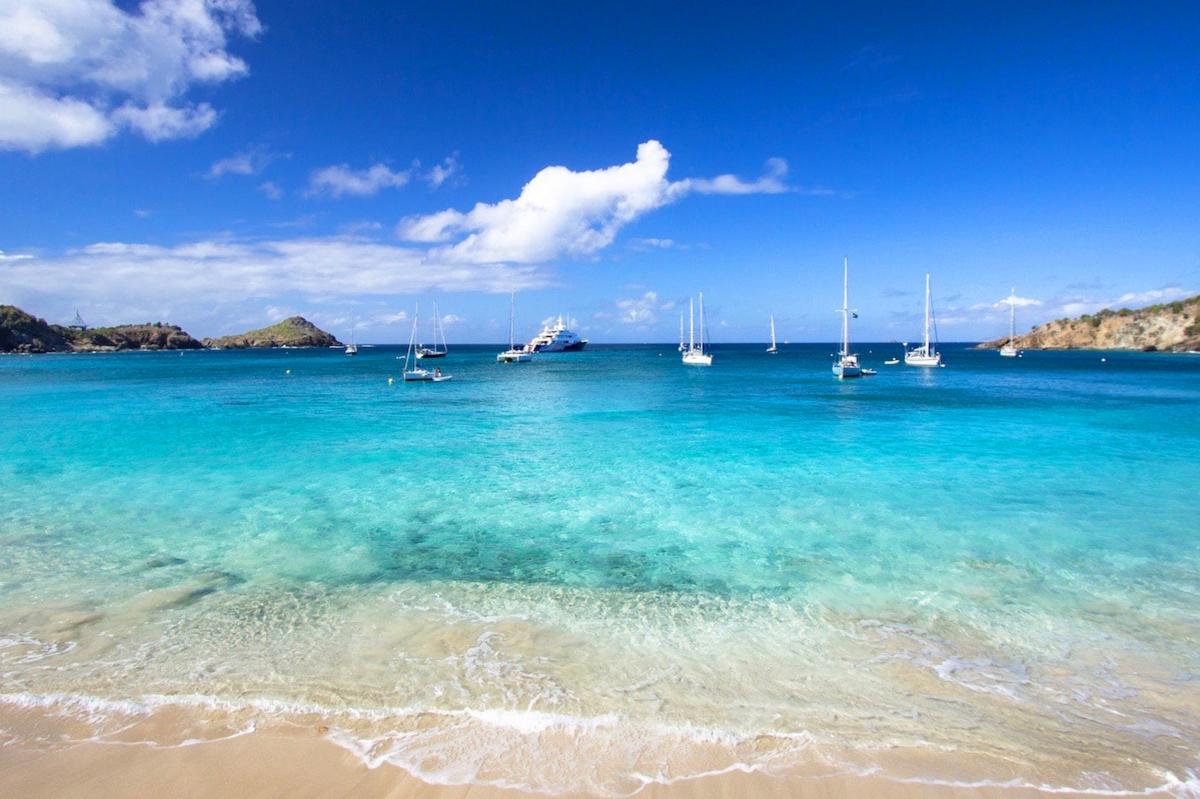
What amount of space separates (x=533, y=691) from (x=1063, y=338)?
20538 centimetres

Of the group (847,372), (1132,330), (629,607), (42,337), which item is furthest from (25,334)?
(1132,330)

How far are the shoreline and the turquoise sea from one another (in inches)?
2.9

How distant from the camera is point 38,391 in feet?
168

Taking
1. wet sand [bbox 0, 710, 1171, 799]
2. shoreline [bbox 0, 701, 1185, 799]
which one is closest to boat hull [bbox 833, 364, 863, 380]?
shoreline [bbox 0, 701, 1185, 799]

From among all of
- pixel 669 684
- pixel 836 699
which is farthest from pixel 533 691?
pixel 836 699

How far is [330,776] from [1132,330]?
188920 millimetres

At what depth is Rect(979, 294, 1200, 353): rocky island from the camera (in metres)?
128

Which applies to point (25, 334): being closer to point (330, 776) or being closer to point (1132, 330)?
point (330, 776)

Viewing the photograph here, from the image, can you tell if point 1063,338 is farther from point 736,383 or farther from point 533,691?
point 533,691

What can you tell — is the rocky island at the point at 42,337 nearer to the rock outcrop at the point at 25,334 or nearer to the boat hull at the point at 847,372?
the rock outcrop at the point at 25,334

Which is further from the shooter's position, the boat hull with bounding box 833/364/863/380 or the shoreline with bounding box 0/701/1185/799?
the boat hull with bounding box 833/364/863/380

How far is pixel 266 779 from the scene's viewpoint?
5129 millimetres

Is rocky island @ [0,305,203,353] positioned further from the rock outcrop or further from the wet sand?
the wet sand

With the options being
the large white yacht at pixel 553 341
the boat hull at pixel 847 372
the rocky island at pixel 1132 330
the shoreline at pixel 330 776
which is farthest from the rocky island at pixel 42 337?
the rocky island at pixel 1132 330
